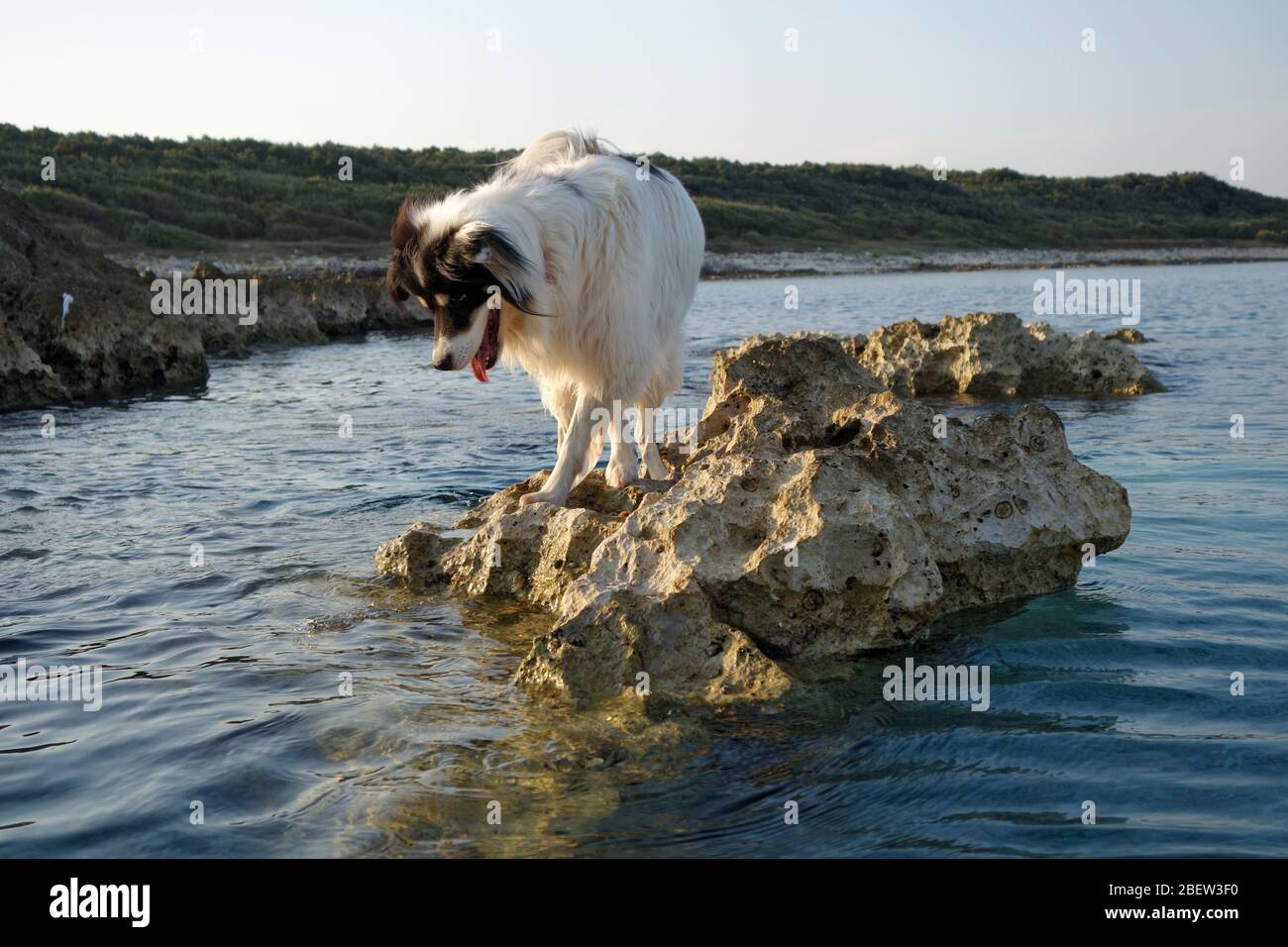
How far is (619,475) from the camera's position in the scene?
255 inches

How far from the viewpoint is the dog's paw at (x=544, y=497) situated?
622 centimetres

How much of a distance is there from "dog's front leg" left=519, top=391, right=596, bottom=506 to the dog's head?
27.9 inches

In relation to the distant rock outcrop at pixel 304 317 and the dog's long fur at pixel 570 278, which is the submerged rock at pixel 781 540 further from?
the distant rock outcrop at pixel 304 317

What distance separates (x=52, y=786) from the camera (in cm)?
396

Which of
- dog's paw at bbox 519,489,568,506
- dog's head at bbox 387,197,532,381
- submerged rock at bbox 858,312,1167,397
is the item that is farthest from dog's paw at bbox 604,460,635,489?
submerged rock at bbox 858,312,1167,397

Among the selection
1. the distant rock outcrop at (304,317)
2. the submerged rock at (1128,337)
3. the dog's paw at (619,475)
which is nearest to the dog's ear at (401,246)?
the dog's paw at (619,475)

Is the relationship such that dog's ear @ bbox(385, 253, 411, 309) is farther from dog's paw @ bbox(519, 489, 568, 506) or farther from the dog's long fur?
dog's paw @ bbox(519, 489, 568, 506)

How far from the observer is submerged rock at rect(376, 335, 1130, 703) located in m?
4.62

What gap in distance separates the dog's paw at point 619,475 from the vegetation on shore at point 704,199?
54.2 feet

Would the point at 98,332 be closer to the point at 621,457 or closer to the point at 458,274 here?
the point at 621,457

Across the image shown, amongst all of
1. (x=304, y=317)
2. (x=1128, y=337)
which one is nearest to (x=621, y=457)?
(x=1128, y=337)

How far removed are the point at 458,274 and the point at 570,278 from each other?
0.64 metres

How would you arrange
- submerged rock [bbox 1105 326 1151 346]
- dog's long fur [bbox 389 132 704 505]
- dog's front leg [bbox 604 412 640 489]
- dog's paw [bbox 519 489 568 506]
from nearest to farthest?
1. dog's long fur [bbox 389 132 704 505]
2. dog's paw [bbox 519 489 568 506]
3. dog's front leg [bbox 604 412 640 489]
4. submerged rock [bbox 1105 326 1151 346]
